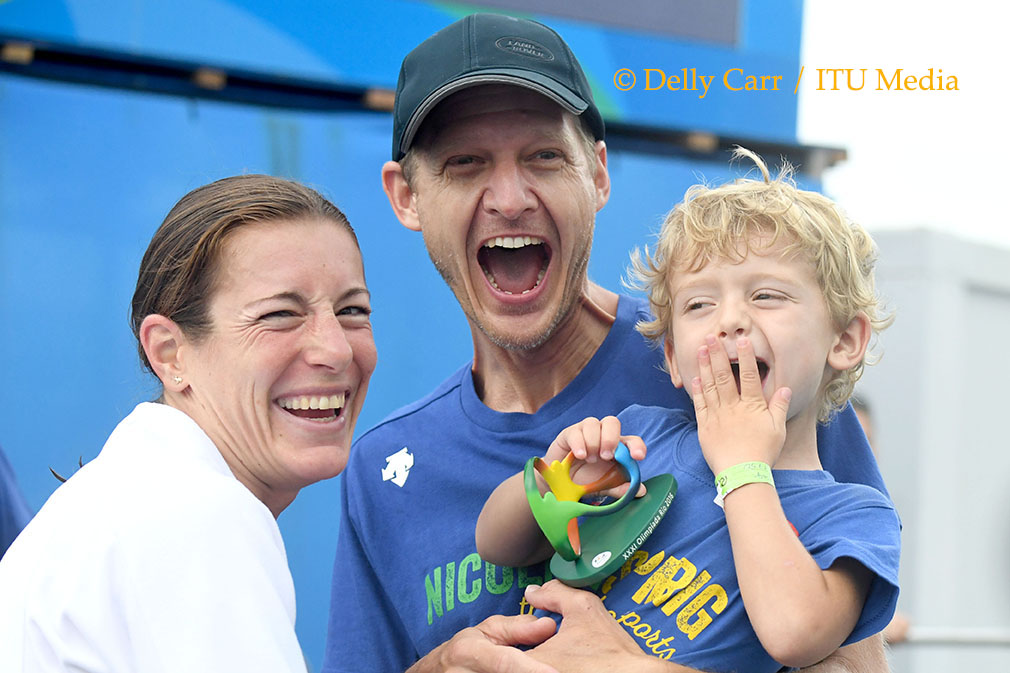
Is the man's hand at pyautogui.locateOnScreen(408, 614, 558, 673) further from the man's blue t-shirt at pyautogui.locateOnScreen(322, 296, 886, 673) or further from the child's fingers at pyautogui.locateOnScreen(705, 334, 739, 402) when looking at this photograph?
the child's fingers at pyautogui.locateOnScreen(705, 334, 739, 402)

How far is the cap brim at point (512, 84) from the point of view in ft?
7.35

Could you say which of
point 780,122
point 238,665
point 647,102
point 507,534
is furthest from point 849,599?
point 780,122

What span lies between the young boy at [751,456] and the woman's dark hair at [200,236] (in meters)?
0.67

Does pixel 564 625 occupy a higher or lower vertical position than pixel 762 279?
lower

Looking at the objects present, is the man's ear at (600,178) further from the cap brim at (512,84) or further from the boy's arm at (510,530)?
the boy's arm at (510,530)

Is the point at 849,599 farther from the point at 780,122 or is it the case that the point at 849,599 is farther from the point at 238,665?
the point at 780,122

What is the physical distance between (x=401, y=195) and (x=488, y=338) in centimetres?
41

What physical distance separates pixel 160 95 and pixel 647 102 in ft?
7.86

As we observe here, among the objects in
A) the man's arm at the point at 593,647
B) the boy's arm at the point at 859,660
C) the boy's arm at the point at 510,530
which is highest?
the boy's arm at the point at 510,530

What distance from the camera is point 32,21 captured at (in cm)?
456

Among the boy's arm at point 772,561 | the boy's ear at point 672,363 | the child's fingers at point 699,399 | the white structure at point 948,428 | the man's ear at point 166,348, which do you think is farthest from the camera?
the white structure at point 948,428

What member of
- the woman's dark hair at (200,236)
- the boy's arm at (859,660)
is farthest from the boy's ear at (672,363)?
the woman's dark hair at (200,236)

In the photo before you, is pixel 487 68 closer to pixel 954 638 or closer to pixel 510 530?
pixel 510 530

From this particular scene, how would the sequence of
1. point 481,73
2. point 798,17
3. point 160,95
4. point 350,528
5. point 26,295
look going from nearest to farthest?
point 481,73 → point 350,528 → point 26,295 → point 160,95 → point 798,17
